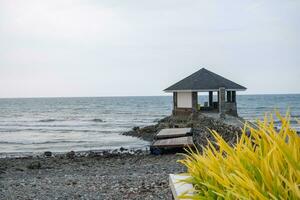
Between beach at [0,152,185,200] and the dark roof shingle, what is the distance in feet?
38.0

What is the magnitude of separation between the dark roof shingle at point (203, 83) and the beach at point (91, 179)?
11.6 m

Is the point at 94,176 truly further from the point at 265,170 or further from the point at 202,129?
the point at 202,129

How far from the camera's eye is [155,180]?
8656 millimetres

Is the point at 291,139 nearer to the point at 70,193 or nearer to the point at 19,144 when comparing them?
the point at 70,193

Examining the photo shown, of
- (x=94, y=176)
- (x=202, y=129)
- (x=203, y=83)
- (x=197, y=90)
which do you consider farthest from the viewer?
(x=203, y=83)

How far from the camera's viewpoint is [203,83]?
2611 centimetres

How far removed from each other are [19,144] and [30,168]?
9907mm

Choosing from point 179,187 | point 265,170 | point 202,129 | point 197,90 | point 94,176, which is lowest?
point 94,176

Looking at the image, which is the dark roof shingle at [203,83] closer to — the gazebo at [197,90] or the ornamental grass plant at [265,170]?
the gazebo at [197,90]

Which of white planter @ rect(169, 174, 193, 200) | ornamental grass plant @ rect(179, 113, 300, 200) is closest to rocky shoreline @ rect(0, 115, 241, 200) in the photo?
white planter @ rect(169, 174, 193, 200)

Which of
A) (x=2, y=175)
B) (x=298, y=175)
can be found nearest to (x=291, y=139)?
(x=298, y=175)

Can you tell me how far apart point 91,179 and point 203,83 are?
17.6m

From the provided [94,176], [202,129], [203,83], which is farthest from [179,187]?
[203,83]

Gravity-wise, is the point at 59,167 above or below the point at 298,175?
below
